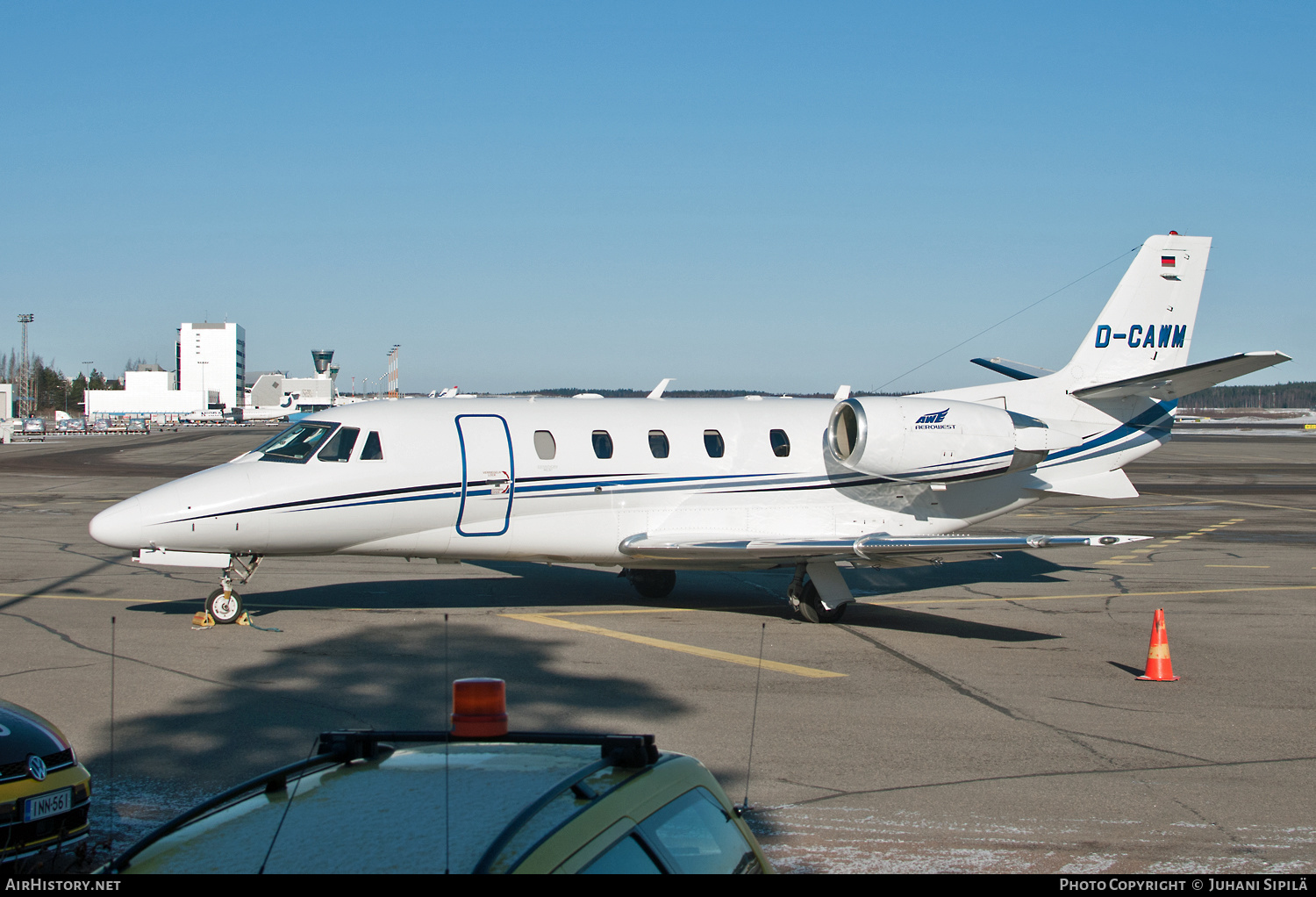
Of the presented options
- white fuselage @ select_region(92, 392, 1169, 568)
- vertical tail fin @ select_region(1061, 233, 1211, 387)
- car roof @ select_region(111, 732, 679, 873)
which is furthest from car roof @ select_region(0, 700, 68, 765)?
vertical tail fin @ select_region(1061, 233, 1211, 387)

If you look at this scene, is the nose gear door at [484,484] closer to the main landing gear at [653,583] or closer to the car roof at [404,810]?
the main landing gear at [653,583]

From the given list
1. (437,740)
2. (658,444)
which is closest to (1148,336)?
(658,444)

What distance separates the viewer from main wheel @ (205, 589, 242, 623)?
12.9 meters

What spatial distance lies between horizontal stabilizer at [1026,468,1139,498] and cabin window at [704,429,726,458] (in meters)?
5.08

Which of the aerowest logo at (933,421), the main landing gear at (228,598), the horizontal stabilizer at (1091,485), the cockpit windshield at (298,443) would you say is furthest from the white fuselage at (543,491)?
the aerowest logo at (933,421)

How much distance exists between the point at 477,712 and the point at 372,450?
984cm

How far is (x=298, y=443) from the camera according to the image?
13258mm

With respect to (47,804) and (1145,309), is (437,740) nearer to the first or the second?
(47,804)

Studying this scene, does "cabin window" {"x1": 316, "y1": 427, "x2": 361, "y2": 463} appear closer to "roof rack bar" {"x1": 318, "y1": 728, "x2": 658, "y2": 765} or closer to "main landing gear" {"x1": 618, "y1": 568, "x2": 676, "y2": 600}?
"main landing gear" {"x1": 618, "y1": 568, "x2": 676, "y2": 600}

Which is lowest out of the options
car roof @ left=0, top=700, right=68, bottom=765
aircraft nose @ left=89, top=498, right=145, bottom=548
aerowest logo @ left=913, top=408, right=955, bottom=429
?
car roof @ left=0, top=700, right=68, bottom=765

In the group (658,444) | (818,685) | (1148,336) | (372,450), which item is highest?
(1148,336)

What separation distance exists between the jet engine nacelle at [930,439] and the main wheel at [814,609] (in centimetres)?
204

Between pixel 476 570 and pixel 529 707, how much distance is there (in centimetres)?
952

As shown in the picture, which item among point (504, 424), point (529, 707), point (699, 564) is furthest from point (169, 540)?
point (699, 564)
